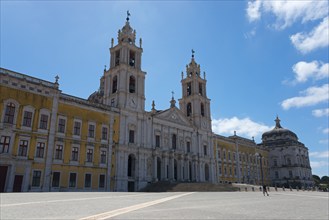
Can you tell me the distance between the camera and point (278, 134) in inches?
3391

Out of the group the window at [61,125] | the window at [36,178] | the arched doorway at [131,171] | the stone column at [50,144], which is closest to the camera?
the window at [36,178]

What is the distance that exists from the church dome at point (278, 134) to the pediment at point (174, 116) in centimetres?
4289

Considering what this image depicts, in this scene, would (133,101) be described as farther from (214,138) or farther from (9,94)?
(214,138)

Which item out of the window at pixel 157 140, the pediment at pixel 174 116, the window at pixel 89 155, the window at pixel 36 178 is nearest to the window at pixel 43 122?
the window at pixel 36 178

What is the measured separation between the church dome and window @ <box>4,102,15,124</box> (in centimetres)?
7500

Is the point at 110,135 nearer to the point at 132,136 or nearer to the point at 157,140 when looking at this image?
the point at 132,136

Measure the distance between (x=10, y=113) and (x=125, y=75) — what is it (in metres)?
18.5

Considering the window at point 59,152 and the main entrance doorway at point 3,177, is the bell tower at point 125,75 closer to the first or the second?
the window at point 59,152

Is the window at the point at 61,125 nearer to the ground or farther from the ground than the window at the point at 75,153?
farther from the ground

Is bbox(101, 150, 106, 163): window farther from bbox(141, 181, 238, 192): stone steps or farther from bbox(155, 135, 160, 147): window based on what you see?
bbox(155, 135, 160, 147): window

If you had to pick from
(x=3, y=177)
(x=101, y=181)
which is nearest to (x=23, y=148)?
(x=3, y=177)

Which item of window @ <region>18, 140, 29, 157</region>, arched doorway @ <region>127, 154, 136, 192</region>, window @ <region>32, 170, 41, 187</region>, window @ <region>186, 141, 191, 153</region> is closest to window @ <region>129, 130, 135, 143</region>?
arched doorway @ <region>127, 154, 136, 192</region>

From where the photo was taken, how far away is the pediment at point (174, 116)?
49938 millimetres

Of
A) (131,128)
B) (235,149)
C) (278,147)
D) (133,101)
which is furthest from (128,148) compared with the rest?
(278,147)
